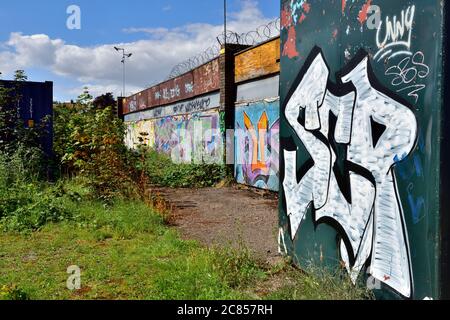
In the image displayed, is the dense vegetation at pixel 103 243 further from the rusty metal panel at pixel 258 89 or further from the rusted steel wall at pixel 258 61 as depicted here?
the rusted steel wall at pixel 258 61

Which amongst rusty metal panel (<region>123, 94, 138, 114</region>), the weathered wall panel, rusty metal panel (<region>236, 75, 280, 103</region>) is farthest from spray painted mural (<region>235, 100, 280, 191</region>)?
rusty metal panel (<region>123, 94, 138, 114</region>)

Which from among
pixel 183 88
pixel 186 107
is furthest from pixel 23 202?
pixel 183 88

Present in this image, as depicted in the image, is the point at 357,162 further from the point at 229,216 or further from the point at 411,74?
the point at 229,216

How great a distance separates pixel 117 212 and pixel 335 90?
15.2 ft

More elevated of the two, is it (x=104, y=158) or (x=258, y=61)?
(x=258, y=61)

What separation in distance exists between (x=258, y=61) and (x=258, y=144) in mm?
2055

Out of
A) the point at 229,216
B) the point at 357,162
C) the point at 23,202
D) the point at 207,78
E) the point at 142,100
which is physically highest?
the point at 142,100

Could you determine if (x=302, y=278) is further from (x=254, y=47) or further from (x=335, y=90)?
(x=254, y=47)

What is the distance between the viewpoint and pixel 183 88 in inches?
661

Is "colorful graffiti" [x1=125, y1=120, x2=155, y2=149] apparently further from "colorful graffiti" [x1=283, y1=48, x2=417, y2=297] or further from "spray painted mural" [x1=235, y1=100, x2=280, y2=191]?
"colorful graffiti" [x1=283, y1=48, x2=417, y2=297]

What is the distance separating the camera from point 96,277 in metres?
4.54

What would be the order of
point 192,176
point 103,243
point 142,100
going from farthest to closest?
point 142,100 < point 192,176 < point 103,243

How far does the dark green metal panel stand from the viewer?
9.77 feet
